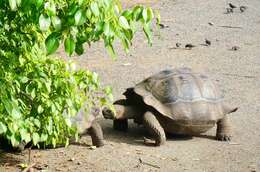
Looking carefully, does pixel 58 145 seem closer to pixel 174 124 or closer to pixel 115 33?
Answer: pixel 174 124

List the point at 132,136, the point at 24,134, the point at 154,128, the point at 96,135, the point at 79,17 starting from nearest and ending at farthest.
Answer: the point at 79,17 < the point at 24,134 < the point at 96,135 < the point at 154,128 < the point at 132,136

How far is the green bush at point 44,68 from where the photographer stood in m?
3.16

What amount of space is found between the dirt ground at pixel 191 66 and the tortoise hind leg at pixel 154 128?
0.08 m

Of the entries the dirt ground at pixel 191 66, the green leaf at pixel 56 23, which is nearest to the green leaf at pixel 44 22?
the green leaf at pixel 56 23

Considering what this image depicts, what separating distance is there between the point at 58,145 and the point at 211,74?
366cm

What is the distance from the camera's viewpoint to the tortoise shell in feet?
20.8

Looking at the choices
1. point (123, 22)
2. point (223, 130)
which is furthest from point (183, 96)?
point (123, 22)

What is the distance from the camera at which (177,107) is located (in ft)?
20.8

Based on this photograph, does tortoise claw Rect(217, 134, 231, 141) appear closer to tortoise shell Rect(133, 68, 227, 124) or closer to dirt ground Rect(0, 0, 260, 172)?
dirt ground Rect(0, 0, 260, 172)

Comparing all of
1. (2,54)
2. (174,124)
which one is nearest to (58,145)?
(174,124)

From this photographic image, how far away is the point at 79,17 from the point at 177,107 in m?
3.53

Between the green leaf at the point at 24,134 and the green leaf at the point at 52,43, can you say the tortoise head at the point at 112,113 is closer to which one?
the green leaf at the point at 24,134

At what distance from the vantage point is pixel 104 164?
18.9 feet

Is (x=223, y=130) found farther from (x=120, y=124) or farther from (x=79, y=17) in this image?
(x=79, y=17)
